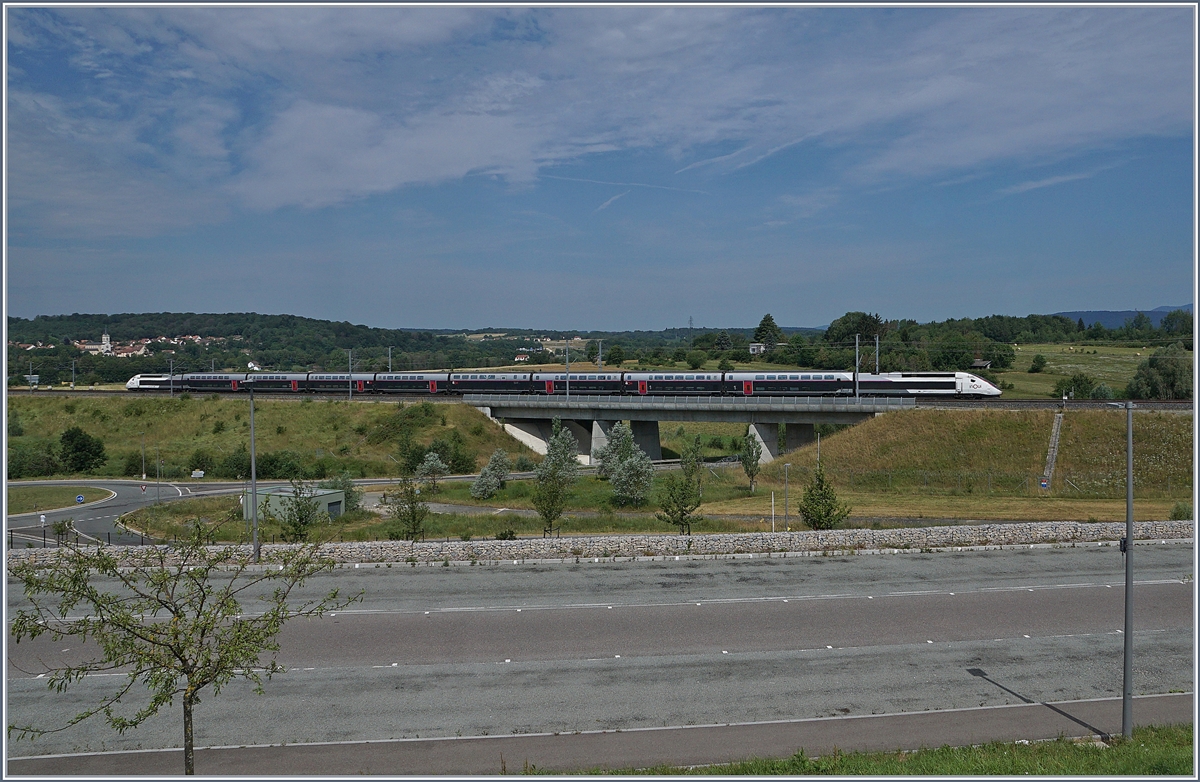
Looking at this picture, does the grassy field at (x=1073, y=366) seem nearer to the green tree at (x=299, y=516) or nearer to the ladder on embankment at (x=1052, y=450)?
the ladder on embankment at (x=1052, y=450)

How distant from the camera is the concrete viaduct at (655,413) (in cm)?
5858

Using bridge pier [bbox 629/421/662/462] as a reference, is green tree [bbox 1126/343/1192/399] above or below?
above

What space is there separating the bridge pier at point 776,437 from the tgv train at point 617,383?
2890mm

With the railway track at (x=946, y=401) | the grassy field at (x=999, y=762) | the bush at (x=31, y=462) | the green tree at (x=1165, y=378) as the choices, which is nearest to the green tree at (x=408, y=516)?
the grassy field at (x=999, y=762)

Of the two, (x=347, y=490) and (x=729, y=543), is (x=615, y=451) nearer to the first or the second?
(x=347, y=490)

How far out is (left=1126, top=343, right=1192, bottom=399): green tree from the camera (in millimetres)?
61844

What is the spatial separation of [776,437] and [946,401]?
1301 cm

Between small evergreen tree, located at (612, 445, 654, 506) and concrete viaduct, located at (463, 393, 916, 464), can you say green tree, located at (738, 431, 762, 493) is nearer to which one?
small evergreen tree, located at (612, 445, 654, 506)

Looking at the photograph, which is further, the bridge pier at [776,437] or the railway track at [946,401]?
the bridge pier at [776,437]

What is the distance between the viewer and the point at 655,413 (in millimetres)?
63500

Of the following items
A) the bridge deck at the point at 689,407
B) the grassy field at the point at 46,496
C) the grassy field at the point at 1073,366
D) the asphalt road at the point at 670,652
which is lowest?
the grassy field at the point at 46,496

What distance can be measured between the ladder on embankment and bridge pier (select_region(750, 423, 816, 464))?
55.9 feet

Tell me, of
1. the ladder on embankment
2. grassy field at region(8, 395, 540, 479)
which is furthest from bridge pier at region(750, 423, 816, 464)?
grassy field at region(8, 395, 540, 479)

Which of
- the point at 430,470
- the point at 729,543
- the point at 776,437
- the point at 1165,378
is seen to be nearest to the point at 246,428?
the point at 430,470
